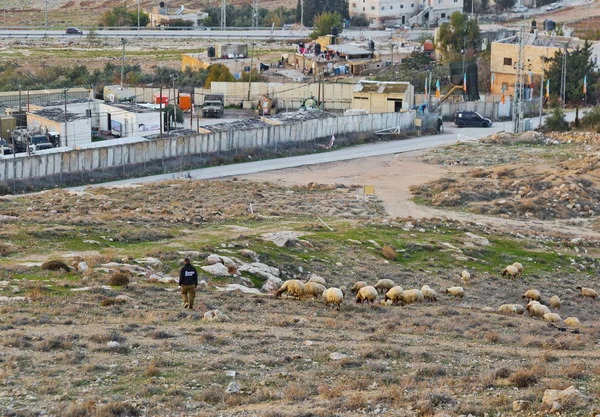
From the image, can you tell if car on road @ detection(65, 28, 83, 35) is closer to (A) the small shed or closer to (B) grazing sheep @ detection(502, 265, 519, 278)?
(A) the small shed

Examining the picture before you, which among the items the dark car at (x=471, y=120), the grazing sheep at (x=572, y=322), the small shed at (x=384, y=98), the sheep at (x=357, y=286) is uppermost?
the small shed at (x=384, y=98)

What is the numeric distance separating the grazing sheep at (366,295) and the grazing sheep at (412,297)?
33.7 inches

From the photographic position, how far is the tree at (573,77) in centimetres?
7781

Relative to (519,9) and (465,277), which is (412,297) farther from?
(519,9)

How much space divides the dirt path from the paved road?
61.7 metres

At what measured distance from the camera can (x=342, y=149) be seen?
5981cm

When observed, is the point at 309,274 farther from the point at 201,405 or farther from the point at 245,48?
the point at 245,48

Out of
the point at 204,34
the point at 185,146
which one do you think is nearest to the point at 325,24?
the point at 204,34

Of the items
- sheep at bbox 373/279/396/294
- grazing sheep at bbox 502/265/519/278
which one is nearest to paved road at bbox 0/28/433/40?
grazing sheep at bbox 502/265/519/278

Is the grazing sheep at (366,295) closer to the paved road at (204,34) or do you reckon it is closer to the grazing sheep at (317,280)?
the grazing sheep at (317,280)

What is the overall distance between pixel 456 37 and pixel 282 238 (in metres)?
67.4

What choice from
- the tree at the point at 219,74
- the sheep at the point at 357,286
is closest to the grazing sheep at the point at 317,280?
the sheep at the point at 357,286

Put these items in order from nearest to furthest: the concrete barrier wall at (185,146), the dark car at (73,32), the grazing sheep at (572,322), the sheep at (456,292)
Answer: the grazing sheep at (572,322)
the sheep at (456,292)
the concrete barrier wall at (185,146)
the dark car at (73,32)

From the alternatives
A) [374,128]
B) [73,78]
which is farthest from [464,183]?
[73,78]
